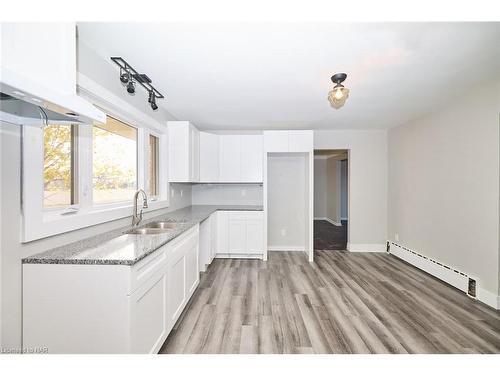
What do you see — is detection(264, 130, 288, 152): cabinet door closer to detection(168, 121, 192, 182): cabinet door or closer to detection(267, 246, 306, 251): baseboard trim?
detection(168, 121, 192, 182): cabinet door

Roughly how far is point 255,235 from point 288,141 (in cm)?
180

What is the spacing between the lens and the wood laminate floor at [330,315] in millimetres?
1761

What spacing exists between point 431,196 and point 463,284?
3.93 ft

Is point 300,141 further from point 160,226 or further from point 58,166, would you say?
point 58,166

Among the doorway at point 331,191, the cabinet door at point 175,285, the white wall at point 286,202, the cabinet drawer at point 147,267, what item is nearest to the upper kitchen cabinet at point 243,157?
the white wall at point 286,202

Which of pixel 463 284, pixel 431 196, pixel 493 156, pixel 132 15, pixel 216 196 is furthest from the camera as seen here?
pixel 216 196

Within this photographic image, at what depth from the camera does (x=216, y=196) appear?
14.8ft

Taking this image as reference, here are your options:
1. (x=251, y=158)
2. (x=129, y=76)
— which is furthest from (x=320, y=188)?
(x=129, y=76)

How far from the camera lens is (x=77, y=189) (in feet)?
5.58

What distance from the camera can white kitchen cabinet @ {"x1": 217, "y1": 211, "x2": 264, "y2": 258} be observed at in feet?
12.6

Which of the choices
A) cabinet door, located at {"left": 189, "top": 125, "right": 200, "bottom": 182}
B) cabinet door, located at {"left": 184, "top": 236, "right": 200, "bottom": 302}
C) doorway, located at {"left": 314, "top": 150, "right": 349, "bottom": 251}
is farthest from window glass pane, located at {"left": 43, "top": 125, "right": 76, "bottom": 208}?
doorway, located at {"left": 314, "top": 150, "right": 349, "bottom": 251}

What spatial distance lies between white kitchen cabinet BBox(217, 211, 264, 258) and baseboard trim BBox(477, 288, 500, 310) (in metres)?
2.77
